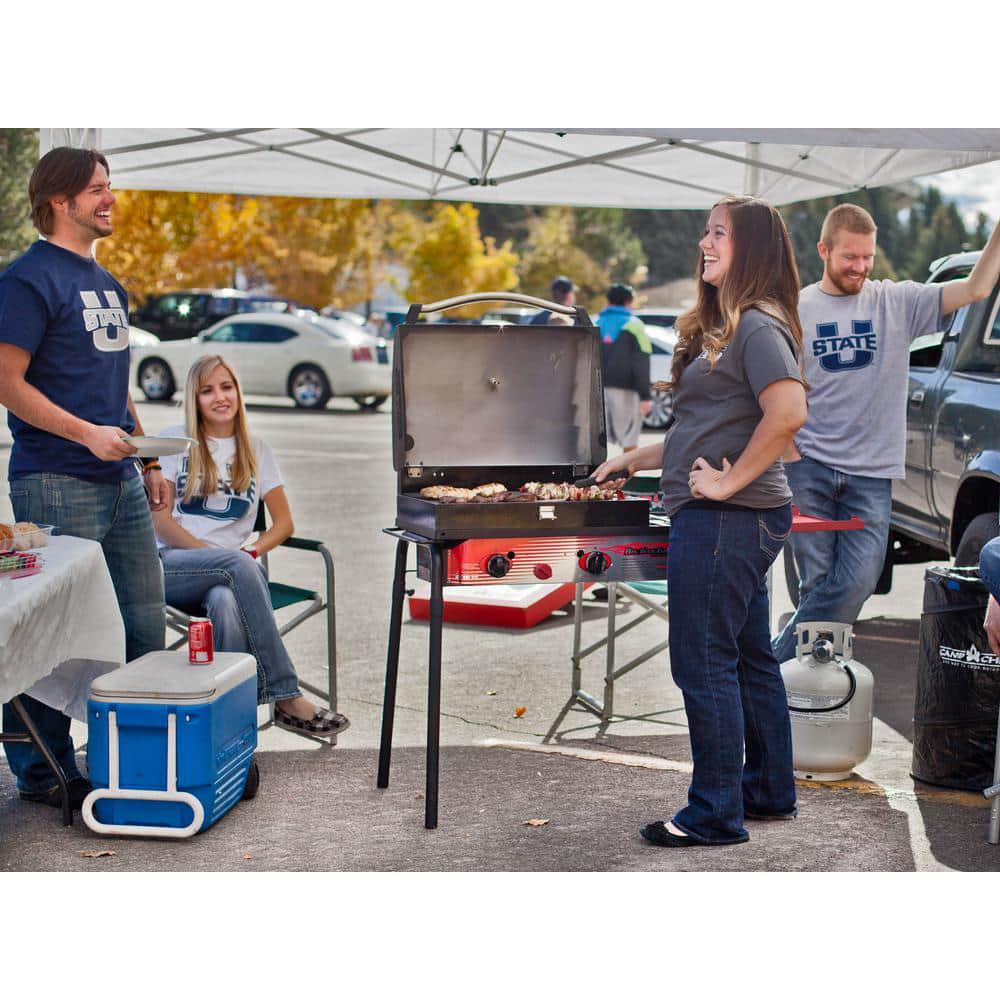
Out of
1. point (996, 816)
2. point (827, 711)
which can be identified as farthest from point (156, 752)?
point (996, 816)

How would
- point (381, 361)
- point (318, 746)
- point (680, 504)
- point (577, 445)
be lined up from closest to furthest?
1. point (680, 504)
2. point (577, 445)
3. point (318, 746)
4. point (381, 361)

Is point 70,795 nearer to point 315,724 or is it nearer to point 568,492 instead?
point 315,724

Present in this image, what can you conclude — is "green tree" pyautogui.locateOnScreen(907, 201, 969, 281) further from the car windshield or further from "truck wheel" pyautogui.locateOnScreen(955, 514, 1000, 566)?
"truck wheel" pyautogui.locateOnScreen(955, 514, 1000, 566)

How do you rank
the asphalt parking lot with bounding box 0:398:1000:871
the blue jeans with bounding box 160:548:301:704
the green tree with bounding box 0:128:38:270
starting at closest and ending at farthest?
the asphalt parking lot with bounding box 0:398:1000:871
the blue jeans with bounding box 160:548:301:704
the green tree with bounding box 0:128:38:270

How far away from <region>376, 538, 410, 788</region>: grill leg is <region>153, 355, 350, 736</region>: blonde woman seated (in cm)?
43

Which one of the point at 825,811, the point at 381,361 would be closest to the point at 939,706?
the point at 825,811

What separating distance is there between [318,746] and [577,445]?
5.00 ft

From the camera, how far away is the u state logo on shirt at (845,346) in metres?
5.23

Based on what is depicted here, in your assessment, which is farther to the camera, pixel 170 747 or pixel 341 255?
pixel 341 255

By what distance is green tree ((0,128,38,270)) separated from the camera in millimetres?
27516

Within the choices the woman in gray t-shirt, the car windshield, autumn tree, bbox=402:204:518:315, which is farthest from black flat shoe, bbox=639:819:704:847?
autumn tree, bbox=402:204:518:315

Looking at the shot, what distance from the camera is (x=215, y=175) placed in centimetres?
856

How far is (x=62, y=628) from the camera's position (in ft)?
13.1

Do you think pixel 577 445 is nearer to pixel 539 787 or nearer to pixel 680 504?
pixel 680 504
